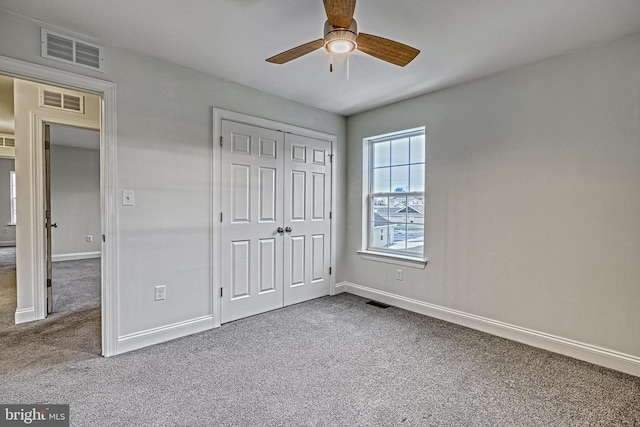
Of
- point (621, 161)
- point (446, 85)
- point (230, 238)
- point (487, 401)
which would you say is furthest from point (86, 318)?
point (621, 161)

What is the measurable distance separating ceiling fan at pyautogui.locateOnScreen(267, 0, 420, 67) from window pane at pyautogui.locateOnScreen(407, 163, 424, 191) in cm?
168

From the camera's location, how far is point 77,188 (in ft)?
23.2

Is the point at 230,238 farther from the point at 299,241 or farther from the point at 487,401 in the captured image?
the point at 487,401

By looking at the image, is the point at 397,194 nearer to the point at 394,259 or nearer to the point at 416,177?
the point at 416,177

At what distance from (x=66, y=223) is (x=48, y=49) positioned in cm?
605

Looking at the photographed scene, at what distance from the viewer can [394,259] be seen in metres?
3.79

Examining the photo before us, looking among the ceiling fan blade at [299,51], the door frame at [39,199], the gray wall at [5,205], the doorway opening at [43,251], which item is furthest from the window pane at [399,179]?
the gray wall at [5,205]

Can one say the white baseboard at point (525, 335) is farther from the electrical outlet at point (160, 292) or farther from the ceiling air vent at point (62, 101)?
the ceiling air vent at point (62, 101)

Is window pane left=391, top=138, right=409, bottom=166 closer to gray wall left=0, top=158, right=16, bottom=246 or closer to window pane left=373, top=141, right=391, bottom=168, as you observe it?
window pane left=373, top=141, right=391, bottom=168

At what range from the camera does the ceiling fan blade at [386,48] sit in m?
1.84

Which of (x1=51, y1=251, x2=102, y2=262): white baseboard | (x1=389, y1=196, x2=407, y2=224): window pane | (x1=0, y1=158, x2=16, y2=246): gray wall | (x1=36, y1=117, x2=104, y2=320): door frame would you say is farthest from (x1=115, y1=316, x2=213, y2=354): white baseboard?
(x1=0, y1=158, x2=16, y2=246): gray wall

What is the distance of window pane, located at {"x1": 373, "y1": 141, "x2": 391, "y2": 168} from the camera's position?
3984mm

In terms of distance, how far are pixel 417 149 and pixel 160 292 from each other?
299cm

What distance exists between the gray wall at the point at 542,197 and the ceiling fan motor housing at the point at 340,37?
182 centimetres
